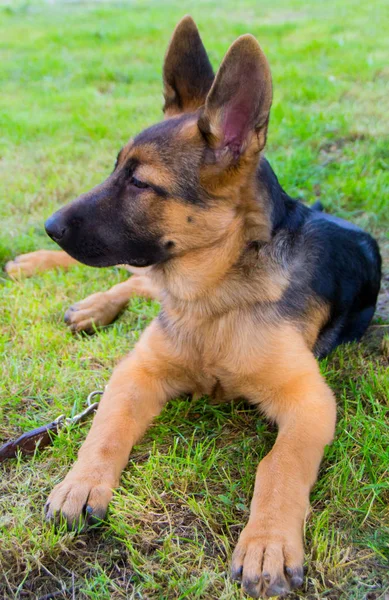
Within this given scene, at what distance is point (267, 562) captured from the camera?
2.26 metres

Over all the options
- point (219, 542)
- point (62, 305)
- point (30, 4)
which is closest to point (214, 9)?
point (30, 4)

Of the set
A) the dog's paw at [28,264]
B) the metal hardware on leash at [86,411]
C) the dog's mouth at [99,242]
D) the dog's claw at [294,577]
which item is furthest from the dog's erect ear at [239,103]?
the dog's paw at [28,264]

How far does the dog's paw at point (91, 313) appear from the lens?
13.7ft

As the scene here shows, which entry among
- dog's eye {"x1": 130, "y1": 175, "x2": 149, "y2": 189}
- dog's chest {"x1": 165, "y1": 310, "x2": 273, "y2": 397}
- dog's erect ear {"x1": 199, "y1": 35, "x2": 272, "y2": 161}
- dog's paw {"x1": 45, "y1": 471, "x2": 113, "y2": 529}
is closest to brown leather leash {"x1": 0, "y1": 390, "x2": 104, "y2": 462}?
dog's paw {"x1": 45, "y1": 471, "x2": 113, "y2": 529}

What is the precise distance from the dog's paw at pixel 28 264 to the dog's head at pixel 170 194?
6.10ft

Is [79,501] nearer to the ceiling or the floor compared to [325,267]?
nearer to the floor

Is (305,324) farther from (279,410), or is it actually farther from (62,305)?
(62,305)

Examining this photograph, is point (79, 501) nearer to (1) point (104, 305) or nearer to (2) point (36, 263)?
(1) point (104, 305)

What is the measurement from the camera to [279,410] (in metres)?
3.04

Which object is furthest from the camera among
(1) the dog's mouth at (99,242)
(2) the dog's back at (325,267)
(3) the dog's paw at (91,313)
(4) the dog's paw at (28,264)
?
(4) the dog's paw at (28,264)

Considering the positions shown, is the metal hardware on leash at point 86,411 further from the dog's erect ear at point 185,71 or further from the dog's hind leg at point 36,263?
the dog's hind leg at point 36,263

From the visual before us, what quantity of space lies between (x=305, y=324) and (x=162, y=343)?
787 millimetres

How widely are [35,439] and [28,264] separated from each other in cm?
220

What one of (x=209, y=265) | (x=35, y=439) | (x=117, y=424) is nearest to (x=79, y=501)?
(x=117, y=424)
